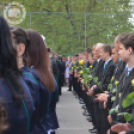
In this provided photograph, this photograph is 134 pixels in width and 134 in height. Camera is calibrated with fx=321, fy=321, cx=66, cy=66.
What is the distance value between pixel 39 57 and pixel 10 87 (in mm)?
1264

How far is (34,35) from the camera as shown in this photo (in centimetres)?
296

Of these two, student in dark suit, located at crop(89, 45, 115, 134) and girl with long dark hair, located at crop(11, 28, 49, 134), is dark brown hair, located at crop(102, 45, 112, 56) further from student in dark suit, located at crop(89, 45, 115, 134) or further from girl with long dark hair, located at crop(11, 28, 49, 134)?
girl with long dark hair, located at crop(11, 28, 49, 134)

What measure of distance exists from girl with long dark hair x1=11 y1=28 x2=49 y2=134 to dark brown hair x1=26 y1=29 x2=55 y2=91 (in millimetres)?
45

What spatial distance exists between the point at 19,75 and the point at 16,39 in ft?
2.30

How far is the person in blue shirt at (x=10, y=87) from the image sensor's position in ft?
5.58

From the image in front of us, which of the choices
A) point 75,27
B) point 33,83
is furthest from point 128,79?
point 75,27

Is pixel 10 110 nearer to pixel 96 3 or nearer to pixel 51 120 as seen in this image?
pixel 51 120

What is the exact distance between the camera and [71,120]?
8.93 metres

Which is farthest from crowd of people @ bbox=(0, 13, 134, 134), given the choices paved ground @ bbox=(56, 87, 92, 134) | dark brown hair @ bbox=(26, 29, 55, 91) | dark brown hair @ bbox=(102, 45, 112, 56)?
paved ground @ bbox=(56, 87, 92, 134)

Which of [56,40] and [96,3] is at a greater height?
[96,3]

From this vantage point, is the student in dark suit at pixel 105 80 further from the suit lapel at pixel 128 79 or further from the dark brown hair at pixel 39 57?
the dark brown hair at pixel 39 57

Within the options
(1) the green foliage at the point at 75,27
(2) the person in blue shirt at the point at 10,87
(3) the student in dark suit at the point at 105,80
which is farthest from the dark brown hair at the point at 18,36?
(1) the green foliage at the point at 75,27

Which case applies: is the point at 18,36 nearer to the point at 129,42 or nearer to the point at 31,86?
the point at 31,86

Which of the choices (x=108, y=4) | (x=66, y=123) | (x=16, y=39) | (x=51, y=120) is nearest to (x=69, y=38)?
(x=108, y=4)
